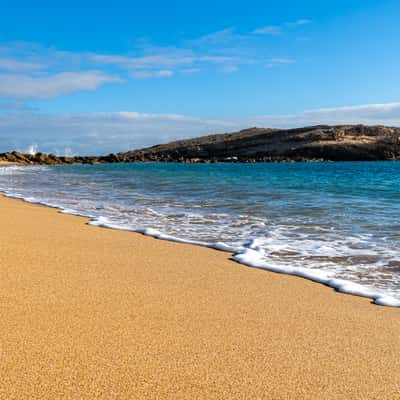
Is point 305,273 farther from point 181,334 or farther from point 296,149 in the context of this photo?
point 296,149

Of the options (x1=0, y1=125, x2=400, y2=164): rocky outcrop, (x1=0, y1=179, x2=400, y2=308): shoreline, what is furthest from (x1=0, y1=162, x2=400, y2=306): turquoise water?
(x1=0, y1=125, x2=400, y2=164): rocky outcrop

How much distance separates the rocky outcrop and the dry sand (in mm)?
60533

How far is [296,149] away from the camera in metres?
80.0

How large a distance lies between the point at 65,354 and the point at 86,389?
35cm

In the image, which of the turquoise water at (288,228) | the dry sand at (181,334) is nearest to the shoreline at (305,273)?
the turquoise water at (288,228)

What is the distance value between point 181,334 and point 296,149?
79703 millimetres

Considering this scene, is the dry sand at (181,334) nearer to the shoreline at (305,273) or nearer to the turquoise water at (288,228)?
the shoreline at (305,273)

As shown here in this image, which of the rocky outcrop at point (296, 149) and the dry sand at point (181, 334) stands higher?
the rocky outcrop at point (296, 149)

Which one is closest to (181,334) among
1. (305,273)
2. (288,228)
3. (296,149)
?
(305,273)

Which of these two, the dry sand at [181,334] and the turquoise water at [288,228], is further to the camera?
the turquoise water at [288,228]

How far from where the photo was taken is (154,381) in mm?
2068

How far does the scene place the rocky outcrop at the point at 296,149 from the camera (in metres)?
72.8

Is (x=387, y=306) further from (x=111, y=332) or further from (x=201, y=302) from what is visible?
(x=111, y=332)

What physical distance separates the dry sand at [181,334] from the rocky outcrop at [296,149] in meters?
60.5
